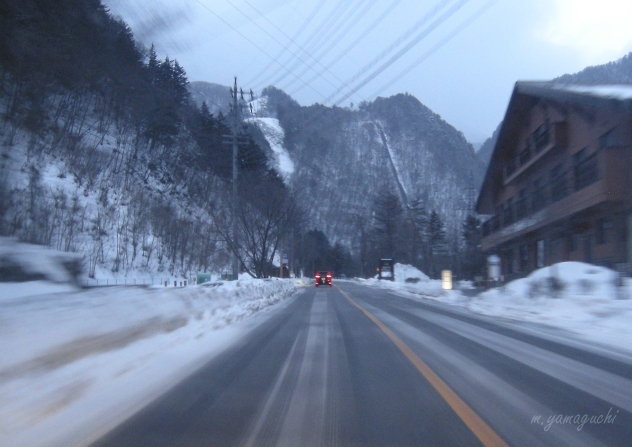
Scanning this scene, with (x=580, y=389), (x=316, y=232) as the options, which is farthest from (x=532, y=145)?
(x=316, y=232)

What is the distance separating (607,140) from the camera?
25.8 metres

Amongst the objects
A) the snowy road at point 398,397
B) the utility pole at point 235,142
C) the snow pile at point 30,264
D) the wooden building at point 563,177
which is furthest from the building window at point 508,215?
the snow pile at point 30,264

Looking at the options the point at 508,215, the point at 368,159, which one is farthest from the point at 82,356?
the point at 368,159

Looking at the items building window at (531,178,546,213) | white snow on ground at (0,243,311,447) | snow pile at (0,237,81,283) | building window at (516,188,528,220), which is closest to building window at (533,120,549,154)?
building window at (516,188,528,220)

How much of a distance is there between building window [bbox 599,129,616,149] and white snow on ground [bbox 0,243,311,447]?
20520 millimetres

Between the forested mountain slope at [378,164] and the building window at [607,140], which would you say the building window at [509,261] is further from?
the building window at [607,140]

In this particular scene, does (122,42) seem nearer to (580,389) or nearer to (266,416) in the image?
(266,416)

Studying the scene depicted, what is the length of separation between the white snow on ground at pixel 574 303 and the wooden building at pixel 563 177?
2662mm

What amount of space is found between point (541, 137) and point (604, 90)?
818cm

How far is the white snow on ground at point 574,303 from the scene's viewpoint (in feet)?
41.2

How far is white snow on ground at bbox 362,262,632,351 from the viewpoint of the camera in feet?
41.2

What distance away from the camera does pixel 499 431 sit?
5.50 m

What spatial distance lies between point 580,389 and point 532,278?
49.9 feet

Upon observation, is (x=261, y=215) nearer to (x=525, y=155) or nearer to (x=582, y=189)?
(x=525, y=155)
